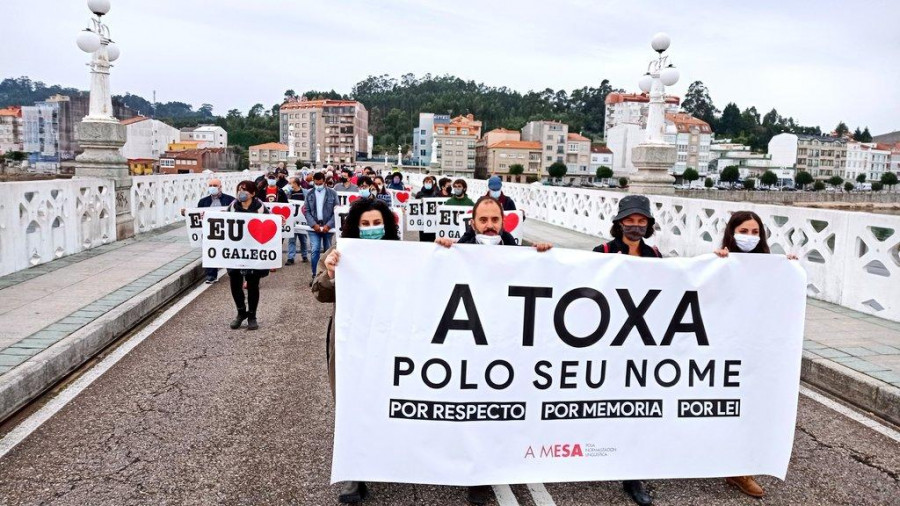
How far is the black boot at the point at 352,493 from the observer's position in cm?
382

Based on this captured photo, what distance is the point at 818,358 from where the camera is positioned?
6.31 metres

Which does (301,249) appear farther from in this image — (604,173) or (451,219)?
(604,173)

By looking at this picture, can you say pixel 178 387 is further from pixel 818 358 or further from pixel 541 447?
pixel 818 358

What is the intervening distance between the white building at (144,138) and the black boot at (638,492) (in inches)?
4216

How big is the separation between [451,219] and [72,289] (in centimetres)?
658

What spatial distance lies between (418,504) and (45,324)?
16.6 feet

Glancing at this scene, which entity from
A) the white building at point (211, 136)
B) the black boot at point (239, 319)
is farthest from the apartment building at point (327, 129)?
the black boot at point (239, 319)

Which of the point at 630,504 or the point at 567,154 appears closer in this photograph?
the point at 630,504

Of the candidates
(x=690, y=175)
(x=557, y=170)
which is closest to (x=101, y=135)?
(x=557, y=170)

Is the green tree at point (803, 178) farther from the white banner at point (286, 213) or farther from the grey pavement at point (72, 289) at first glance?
the grey pavement at point (72, 289)

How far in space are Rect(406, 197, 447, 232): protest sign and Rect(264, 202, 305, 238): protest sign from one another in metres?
2.53

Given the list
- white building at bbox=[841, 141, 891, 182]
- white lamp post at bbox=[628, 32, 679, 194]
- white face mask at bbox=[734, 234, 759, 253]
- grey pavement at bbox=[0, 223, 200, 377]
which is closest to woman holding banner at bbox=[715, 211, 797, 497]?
white face mask at bbox=[734, 234, 759, 253]

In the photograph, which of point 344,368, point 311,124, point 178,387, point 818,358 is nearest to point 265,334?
point 178,387

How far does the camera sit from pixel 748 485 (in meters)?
4.05
